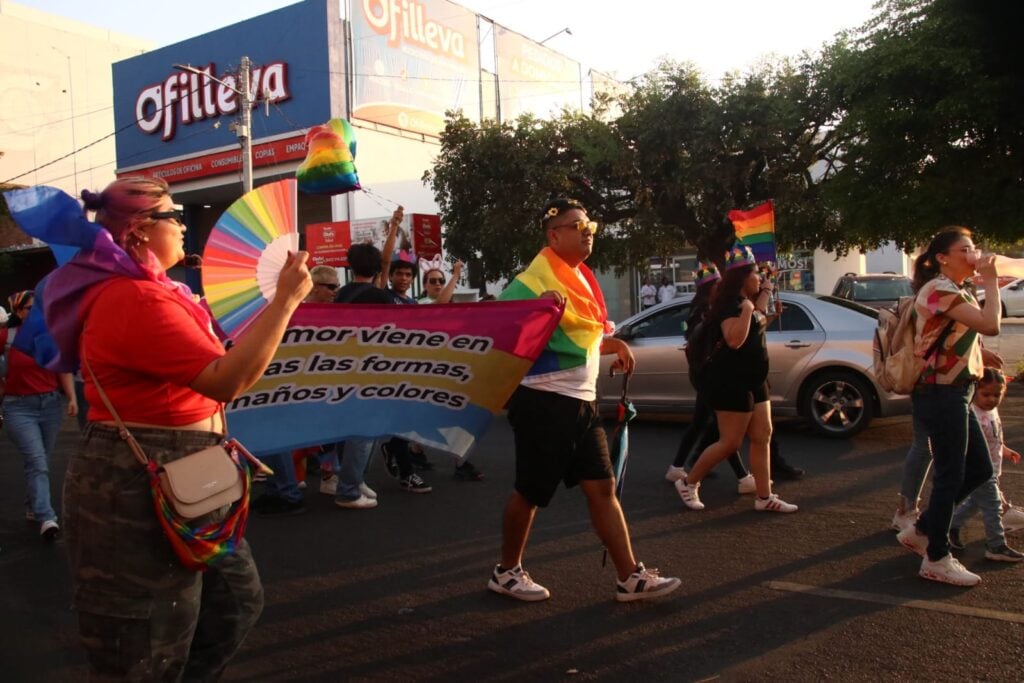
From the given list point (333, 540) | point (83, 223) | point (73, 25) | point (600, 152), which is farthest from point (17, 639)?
point (73, 25)

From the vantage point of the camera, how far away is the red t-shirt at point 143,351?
2104 mm

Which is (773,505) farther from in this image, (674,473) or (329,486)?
(329,486)

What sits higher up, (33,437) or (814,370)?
(814,370)

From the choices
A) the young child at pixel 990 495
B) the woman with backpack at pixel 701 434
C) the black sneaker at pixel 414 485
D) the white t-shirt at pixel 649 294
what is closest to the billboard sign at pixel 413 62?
the white t-shirt at pixel 649 294

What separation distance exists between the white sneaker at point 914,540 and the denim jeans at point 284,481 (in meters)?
4.14

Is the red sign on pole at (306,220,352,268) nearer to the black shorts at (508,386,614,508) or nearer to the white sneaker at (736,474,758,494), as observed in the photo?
the white sneaker at (736,474,758,494)

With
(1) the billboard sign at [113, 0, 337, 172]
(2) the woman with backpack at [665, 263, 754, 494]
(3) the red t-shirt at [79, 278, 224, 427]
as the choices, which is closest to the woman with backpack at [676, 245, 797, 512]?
(2) the woman with backpack at [665, 263, 754, 494]

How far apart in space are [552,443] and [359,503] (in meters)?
2.97

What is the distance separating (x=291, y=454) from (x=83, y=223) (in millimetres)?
4370

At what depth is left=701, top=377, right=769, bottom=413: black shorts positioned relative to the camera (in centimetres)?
567

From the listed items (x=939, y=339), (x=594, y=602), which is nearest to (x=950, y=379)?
(x=939, y=339)

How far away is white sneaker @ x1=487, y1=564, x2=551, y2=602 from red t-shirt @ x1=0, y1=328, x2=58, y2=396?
3.63 m

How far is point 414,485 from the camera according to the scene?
22.9 ft

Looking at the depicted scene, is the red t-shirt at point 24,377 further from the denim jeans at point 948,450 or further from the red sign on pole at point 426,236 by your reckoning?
the red sign on pole at point 426,236
